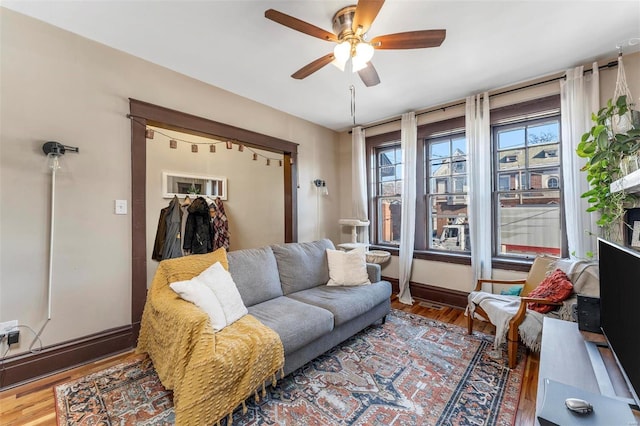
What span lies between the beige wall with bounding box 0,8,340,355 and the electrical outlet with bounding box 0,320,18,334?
0.03 m

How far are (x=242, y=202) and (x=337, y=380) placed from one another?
3.18 meters

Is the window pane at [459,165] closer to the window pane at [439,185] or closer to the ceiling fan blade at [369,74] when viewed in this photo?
the window pane at [439,185]

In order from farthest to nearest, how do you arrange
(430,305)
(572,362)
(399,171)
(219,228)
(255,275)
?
(399,171) → (219,228) → (430,305) → (255,275) → (572,362)

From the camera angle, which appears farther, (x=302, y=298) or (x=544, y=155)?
(x=544, y=155)


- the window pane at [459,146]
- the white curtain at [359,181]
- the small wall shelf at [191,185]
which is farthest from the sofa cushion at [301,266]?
the window pane at [459,146]

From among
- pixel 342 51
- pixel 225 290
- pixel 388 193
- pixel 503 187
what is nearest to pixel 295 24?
pixel 342 51

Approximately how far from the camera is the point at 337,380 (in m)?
1.97

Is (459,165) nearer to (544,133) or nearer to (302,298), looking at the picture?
(544,133)

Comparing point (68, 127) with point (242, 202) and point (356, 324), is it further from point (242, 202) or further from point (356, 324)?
point (356, 324)

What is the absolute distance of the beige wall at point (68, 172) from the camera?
1934 mm

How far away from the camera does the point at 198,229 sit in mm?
3633

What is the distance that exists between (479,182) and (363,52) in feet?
7.30

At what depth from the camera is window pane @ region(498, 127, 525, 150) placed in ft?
10.2

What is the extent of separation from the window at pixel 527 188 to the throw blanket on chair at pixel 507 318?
92 centimetres
